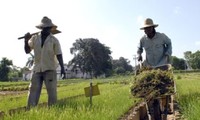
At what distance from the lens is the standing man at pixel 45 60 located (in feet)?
21.0

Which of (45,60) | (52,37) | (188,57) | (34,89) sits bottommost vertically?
(34,89)

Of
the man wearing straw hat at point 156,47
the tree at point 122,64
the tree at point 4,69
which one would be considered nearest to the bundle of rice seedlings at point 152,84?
the man wearing straw hat at point 156,47

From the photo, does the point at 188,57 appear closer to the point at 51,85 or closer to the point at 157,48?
the point at 157,48

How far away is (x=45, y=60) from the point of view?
6430mm

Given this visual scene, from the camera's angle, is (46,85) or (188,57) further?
(188,57)

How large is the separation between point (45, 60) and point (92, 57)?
224 feet

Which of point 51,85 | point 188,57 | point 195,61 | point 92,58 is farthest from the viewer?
point 188,57

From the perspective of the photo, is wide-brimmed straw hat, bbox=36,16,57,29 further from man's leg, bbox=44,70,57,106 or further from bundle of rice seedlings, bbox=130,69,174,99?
bundle of rice seedlings, bbox=130,69,174,99

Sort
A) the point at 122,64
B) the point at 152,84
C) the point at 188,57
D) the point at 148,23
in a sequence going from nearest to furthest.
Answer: the point at 152,84 < the point at 148,23 < the point at 188,57 < the point at 122,64

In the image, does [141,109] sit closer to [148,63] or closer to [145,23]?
[148,63]

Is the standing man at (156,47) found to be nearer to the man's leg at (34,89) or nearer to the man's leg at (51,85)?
the man's leg at (51,85)

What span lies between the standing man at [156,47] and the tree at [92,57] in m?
65.3

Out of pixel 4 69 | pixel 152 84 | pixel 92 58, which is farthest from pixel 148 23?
pixel 92 58

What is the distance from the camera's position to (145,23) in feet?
20.7
